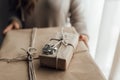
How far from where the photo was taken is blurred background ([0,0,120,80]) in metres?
0.74

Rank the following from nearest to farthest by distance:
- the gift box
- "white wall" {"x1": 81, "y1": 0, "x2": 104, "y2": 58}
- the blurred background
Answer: the gift box < the blurred background < "white wall" {"x1": 81, "y1": 0, "x2": 104, "y2": 58}

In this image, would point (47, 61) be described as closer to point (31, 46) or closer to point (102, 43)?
point (31, 46)

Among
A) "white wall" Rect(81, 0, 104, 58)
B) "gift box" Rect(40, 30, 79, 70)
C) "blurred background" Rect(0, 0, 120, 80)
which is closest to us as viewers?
"gift box" Rect(40, 30, 79, 70)

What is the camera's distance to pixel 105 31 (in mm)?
797

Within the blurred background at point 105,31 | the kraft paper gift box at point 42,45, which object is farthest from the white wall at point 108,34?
the kraft paper gift box at point 42,45

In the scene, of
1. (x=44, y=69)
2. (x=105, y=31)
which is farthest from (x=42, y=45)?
(x=105, y=31)

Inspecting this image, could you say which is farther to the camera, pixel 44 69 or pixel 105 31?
pixel 105 31

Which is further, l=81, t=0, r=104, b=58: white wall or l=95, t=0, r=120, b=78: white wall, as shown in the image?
l=81, t=0, r=104, b=58: white wall

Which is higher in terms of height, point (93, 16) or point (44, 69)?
point (93, 16)

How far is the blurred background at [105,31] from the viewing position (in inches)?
29.1

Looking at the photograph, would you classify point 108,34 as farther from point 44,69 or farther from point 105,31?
point 44,69

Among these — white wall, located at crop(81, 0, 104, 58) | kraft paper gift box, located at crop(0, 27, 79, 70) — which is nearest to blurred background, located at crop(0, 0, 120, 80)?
→ white wall, located at crop(81, 0, 104, 58)

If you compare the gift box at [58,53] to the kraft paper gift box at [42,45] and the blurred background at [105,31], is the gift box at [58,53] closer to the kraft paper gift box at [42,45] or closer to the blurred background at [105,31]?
the kraft paper gift box at [42,45]

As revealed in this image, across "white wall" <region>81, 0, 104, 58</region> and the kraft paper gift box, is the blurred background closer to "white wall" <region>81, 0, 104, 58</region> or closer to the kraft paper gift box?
"white wall" <region>81, 0, 104, 58</region>
